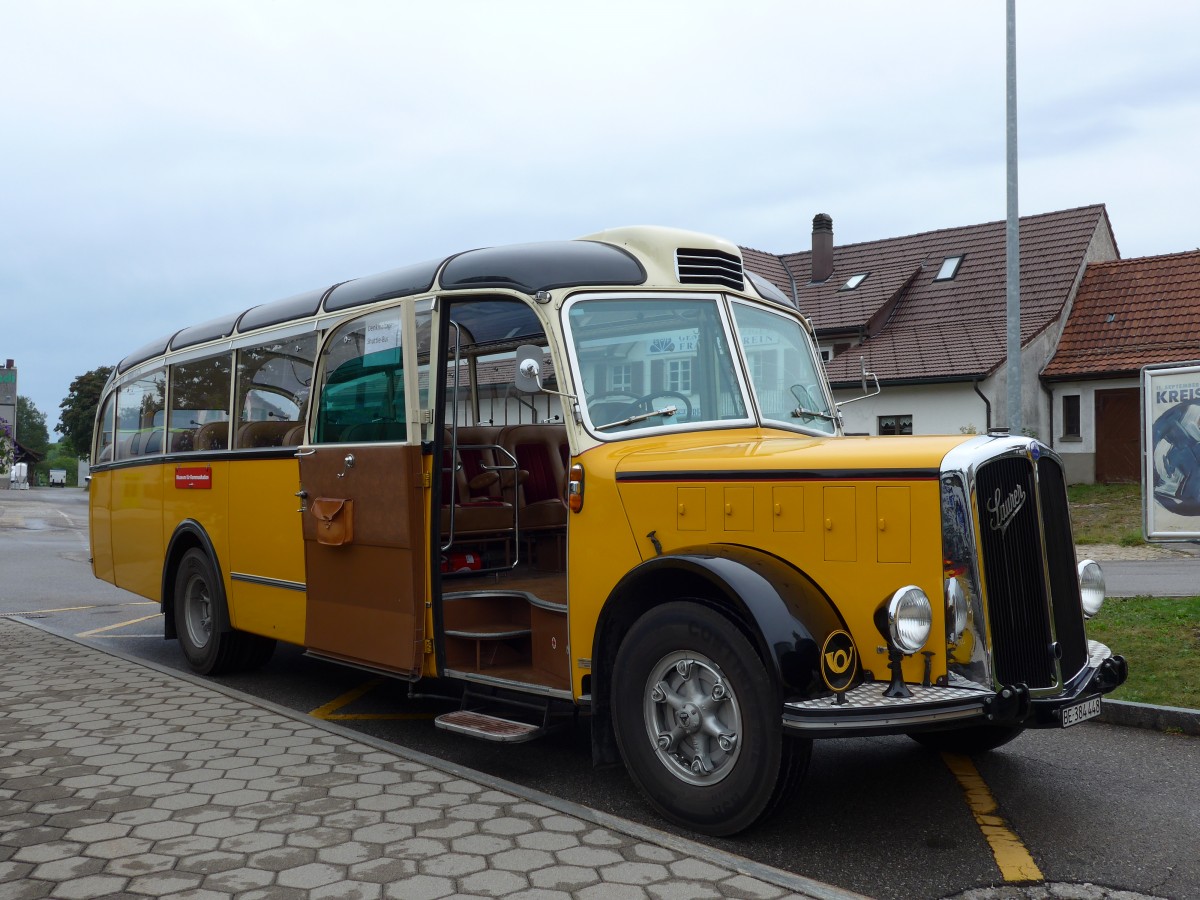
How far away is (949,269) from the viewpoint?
33.3m

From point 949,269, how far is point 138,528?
93.1ft

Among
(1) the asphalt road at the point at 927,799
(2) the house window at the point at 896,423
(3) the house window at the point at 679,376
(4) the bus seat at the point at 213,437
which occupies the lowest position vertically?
(1) the asphalt road at the point at 927,799

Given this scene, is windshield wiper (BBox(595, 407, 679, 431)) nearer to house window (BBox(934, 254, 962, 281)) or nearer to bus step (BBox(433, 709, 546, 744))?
bus step (BBox(433, 709, 546, 744))

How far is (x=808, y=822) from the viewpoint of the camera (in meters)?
4.73

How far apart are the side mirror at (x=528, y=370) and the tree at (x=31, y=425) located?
554ft

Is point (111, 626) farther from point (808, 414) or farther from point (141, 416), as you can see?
point (808, 414)

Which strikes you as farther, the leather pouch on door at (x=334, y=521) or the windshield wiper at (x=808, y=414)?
the leather pouch on door at (x=334, y=521)

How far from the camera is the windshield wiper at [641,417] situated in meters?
5.37

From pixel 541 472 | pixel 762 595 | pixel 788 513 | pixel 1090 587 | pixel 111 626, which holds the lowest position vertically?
pixel 111 626

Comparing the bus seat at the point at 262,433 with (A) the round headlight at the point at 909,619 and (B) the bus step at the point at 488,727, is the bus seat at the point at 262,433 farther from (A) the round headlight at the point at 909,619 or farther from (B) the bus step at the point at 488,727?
(A) the round headlight at the point at 909,619

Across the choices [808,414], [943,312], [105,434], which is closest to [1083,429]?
[943,312]

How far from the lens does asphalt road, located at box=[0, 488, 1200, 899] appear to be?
4.19 m

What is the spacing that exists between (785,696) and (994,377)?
2688 centimetres

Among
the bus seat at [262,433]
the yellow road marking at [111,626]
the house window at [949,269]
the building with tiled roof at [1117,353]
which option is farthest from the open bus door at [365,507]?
the house window at [949,269]
